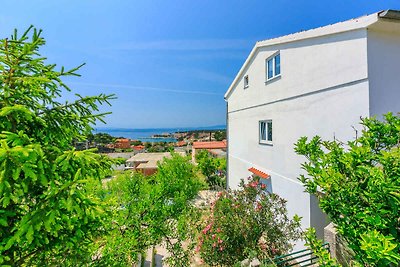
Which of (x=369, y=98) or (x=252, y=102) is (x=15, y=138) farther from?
(x=252, y=102)

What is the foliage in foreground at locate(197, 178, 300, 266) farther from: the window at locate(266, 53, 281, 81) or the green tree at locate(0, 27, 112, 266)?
the window at locate(266, 53, 281, 81)

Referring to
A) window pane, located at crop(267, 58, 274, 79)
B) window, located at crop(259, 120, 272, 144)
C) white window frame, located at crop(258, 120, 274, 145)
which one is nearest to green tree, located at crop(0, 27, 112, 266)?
white window frame, located at crop(258, 120, 274, 145)

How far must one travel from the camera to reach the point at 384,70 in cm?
635

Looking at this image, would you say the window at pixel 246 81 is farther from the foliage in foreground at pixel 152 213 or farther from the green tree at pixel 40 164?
the green tree at pixel 40 164

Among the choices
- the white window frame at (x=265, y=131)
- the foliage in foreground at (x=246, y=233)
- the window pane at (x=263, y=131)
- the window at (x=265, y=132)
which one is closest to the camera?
the foliage in foreground at (x=246, y=233)

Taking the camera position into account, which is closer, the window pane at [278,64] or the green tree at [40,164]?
the green tree at [40,164]

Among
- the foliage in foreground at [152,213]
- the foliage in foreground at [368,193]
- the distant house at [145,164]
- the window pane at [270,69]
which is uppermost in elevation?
the window pane at [270,69]

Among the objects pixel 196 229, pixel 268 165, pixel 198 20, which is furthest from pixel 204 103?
pixel 196 229

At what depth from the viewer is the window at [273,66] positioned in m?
11.1

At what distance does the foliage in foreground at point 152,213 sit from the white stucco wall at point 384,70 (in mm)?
7220

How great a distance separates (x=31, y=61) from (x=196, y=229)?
7.89m

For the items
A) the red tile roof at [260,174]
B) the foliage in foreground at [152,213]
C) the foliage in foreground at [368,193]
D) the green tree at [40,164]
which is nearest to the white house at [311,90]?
the red tile roof at [260,174]

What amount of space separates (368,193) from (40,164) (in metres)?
4.74

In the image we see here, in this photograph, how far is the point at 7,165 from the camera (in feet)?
7.24
